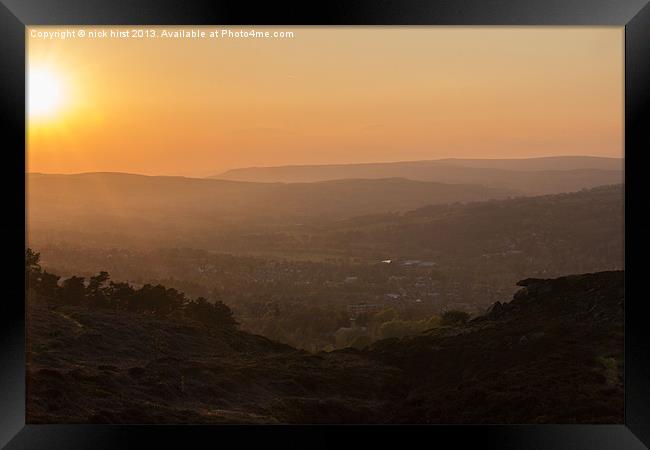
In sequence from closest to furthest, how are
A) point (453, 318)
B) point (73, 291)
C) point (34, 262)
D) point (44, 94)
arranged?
point (44, 94), point (34, 262), point (453, 318), point (73, 291)

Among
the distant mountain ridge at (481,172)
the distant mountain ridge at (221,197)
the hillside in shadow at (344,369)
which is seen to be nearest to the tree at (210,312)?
the hillside in shadow at (344,369)

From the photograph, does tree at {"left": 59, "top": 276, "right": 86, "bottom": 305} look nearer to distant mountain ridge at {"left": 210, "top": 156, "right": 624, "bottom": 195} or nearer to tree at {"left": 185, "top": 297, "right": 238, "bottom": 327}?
tree at {"left": 185, "top": 297, "right": 238, "bottom": 327}

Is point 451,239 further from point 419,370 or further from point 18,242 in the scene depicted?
point 18,242

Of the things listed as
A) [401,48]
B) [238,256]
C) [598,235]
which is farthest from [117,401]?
[598,235]

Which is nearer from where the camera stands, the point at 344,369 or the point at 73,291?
the point at 344,369

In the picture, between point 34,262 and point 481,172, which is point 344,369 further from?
point 34,262

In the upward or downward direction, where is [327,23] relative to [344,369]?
upward

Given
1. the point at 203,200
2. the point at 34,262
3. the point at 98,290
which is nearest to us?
the point at 34,262

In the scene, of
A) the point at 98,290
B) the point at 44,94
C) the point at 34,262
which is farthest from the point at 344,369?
the point at 44,94
